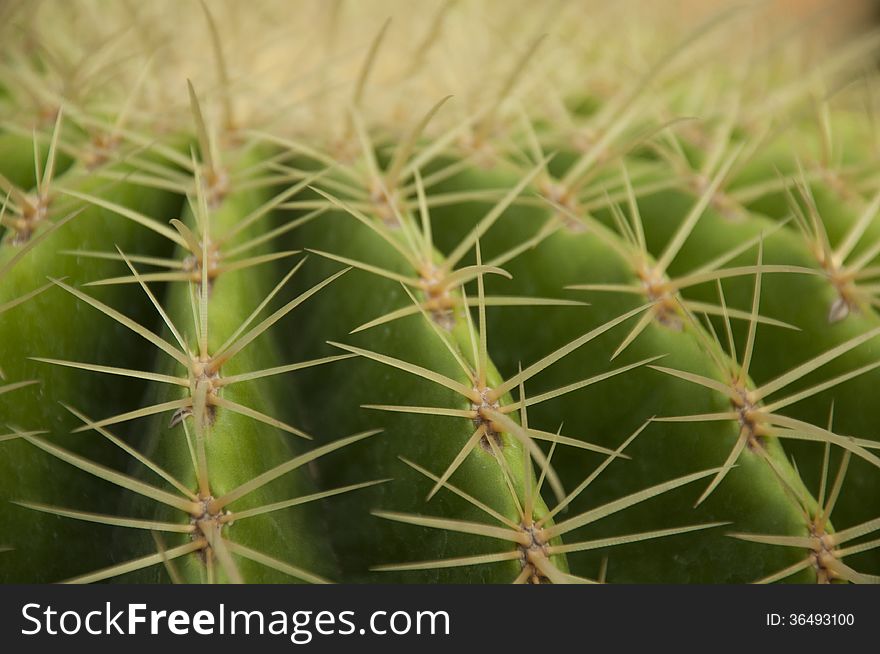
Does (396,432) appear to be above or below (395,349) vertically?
below

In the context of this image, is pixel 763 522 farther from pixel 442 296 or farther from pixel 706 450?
pixel 442 296

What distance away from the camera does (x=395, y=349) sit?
1132 mm

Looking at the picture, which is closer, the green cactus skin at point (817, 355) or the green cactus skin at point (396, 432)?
the green cactus skin at point (396, 432)

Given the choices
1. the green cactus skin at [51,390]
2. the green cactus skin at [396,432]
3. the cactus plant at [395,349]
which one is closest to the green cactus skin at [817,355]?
the cactus plant at [395,349]

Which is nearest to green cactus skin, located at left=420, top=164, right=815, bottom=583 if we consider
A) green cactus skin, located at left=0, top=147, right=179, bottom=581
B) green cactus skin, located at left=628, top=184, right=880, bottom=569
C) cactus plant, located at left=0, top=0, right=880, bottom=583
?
cactus plant, located at left=0, top=0, right=880, bottom=583

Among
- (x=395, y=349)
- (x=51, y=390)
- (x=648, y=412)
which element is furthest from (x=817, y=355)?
(x=51, y=390)

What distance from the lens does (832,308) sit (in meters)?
1.27

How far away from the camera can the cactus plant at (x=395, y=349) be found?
3.37 feet

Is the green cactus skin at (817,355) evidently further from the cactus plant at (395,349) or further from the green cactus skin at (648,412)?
the green cactus skin at (648,412)

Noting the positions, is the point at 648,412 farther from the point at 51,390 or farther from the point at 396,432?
the point at 51,390

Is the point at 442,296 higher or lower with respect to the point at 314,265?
lower

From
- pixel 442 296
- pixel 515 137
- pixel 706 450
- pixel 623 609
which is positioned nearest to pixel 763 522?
pixel 706 450

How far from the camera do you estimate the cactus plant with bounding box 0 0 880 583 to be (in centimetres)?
103

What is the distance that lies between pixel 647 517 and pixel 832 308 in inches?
16.6
